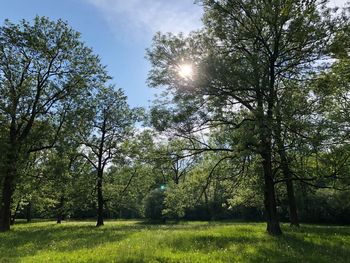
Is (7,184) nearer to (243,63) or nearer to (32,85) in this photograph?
(32,85)

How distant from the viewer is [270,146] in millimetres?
16188

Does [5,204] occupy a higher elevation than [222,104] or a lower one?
lower

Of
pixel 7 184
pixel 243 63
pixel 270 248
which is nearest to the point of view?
pixel 270 248

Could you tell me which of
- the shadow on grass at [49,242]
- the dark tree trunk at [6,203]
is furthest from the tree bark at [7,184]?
the shadow on grass at [49,242]

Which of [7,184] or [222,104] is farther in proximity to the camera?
[7,184]

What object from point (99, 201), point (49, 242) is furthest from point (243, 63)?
point (99, 201)

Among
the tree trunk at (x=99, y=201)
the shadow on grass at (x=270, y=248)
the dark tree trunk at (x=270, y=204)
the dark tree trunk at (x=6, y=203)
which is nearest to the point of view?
the shadow on grass at (x=270, y=248)

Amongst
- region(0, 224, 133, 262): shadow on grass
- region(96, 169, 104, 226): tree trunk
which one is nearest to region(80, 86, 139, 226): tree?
region(96, 169, 104, 226): tree trunk

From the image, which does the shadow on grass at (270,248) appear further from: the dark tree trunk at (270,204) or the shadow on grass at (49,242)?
the shadow on grass at (49,242)

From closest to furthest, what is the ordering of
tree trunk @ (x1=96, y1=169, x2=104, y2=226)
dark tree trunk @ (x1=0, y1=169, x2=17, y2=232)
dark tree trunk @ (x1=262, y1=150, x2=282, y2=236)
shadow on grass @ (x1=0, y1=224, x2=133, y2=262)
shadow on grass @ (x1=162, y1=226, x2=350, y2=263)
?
shadow on grass @ (x1=162, y1=226, x2=350, y2=263) → shadow on grass @ (x1=0, y1=224, x2=133, y2=262) → dark tree trunk @ (x1=262, y1=150, x2=282, y2=236) → dark tree trunk @ (x1=0, y1=169, x2=17, y2=232) → tree trunk @ (x1=96, y1=169, x2=104, y2=226)

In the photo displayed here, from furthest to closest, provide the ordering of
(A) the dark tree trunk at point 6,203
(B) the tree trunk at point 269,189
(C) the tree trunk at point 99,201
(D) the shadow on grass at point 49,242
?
(C) the tree trunk at point 99,201 → (A) the dark tree trunk at point 6,203 → (B) the tree trunk at point 269,189 → (D) the shadow on grass at point 49,242

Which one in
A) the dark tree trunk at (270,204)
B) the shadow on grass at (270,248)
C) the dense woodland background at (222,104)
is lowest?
the shadow on grass at (270,248)

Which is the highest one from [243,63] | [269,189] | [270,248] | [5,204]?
[243,63]

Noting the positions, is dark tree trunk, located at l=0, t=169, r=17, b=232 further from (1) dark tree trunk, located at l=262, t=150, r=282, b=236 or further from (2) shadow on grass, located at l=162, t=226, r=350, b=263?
(1) dark tree trunk, located at l=262, t=150, r=282, b=236
